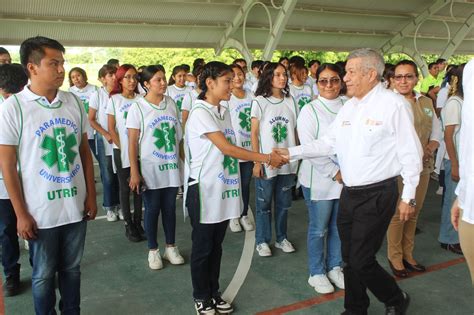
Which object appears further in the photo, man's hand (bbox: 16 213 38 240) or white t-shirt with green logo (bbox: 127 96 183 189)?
white t-shirt with green logo (bbox: 127 96 183 189)

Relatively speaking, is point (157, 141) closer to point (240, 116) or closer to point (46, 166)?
point (240, 116)

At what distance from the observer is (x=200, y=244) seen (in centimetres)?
257

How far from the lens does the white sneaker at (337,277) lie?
303cm

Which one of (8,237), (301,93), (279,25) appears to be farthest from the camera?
(279,25)

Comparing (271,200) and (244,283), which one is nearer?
(244,283)

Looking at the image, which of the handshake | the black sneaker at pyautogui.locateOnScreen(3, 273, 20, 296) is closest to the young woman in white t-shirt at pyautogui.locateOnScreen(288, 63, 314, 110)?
the handshake

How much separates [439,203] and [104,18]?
6801 mm

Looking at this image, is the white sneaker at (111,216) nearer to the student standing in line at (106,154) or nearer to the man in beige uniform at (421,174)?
the student standing in line at (106,154)

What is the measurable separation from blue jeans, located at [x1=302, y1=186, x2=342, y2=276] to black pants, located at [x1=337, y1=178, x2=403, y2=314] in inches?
18.6

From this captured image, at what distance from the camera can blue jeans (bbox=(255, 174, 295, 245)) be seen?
11.6ft

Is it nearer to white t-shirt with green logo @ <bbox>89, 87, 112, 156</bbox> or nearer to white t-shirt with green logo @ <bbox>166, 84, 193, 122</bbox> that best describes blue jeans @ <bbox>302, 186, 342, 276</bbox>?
white t-shirt with green logo @ <bbox>89, 87, 112, 156</bbox>

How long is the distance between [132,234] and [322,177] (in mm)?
2002

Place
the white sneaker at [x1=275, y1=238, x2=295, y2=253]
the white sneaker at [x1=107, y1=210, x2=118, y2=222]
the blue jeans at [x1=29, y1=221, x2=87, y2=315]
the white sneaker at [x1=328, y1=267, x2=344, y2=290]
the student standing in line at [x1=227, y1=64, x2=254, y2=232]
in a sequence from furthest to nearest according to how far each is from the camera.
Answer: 1. the white sneaker at [x1=107, y1=210, x2=118, y2=222]
2. the student standing in line at [x1=227, y1=64, x2=254, y2=232]
3. the white sneaker at [x1=275, y1=238, x2=295, y2=253]
4. the white sneaker at [x1=328, y1=267, x2=344, y2=290]
5. the blue jeans at [x1=29, y1=221, x2=87, y2=315]

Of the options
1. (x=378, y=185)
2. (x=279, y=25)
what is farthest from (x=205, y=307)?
(x=279, y=25)
